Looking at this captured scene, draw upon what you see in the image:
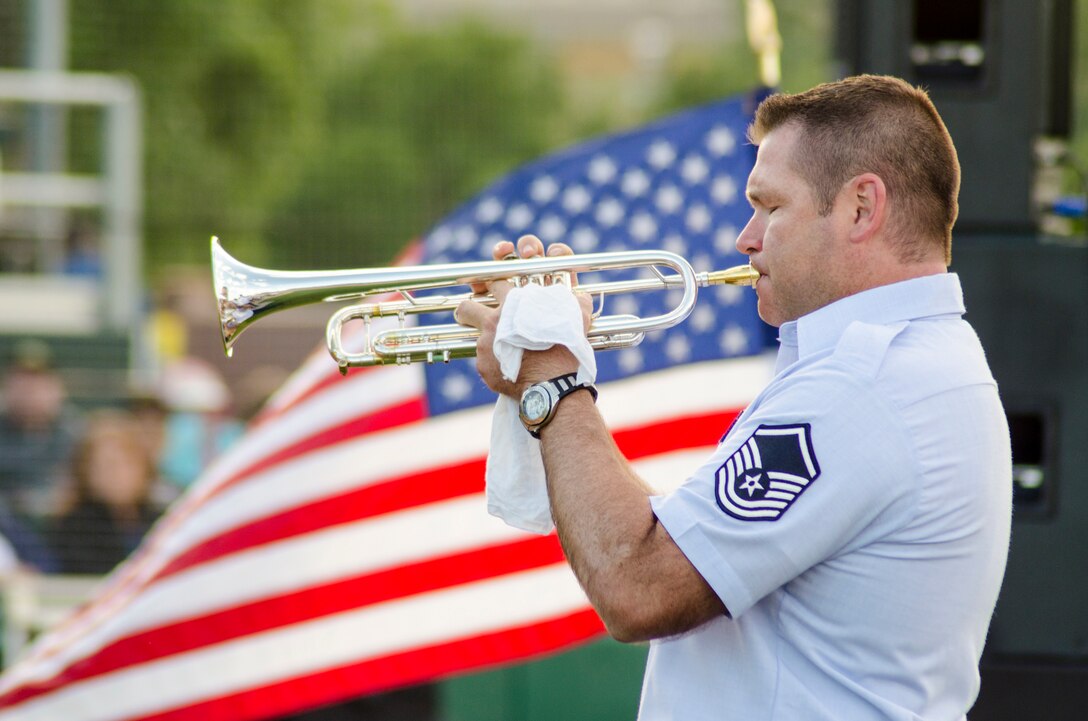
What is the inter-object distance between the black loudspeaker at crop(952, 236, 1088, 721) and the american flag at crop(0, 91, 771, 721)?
940 millimetres

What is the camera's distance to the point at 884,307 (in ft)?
6.24

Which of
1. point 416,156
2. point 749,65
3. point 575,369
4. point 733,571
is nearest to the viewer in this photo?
point 733,571

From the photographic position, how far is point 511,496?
208 centimetres

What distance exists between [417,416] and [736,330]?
3.00ft

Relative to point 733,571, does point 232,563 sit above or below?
below

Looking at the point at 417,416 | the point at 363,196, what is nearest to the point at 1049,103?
the point at 417,416

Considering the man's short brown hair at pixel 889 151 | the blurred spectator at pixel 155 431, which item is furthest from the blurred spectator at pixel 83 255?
the man's short brown hair at pixel 889 151

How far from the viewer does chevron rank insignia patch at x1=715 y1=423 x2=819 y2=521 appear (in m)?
1.76

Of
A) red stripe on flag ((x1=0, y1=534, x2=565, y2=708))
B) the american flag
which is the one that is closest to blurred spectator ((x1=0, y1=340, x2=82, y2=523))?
the american flag

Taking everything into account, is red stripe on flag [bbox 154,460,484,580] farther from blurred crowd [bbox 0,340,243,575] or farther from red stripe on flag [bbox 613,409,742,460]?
blurred crowd [bbox 0,340,243,575]

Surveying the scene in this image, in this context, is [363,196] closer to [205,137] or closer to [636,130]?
[205,137]

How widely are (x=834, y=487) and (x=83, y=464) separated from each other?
17.0 ft

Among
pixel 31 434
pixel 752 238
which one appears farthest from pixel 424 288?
pixel 31 434

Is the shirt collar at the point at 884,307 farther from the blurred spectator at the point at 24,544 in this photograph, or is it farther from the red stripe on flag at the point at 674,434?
the blurred spectator at the point at 24,544
